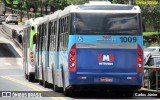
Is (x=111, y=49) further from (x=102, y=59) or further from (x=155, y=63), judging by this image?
(x=155, y=63)

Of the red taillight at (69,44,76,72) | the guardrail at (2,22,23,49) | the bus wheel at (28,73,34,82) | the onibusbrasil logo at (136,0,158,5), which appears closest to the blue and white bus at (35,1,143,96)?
the red taillight at (69,44,76,72)

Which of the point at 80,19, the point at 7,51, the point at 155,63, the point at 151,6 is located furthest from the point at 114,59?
the point at 151,6

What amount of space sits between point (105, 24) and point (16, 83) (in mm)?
10321

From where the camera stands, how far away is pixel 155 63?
25.6 m

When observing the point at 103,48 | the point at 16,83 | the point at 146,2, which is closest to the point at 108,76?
the point at 103,48

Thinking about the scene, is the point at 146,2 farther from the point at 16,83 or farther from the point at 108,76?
the point at 108,76

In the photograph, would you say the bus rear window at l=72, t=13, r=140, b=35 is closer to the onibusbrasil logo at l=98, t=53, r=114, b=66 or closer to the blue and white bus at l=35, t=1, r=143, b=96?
the blue and white bus at l=35, t=1, r=143, b=96

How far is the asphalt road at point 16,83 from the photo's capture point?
21.2m

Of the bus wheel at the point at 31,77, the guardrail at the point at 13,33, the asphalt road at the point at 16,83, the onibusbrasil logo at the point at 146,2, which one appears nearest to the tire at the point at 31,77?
the bus wheel at the point at 31,77

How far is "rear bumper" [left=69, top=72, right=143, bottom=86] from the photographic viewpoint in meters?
20.1

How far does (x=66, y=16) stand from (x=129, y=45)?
2.31 meters

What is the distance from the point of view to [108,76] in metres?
20.2

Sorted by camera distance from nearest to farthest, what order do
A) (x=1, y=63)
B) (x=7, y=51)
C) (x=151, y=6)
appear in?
(x=1, y=63)
(x=7, y=51)
(x=151, y=6)

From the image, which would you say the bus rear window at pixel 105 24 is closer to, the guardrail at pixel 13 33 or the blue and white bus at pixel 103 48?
the blue and white bus at pixel 103 48
